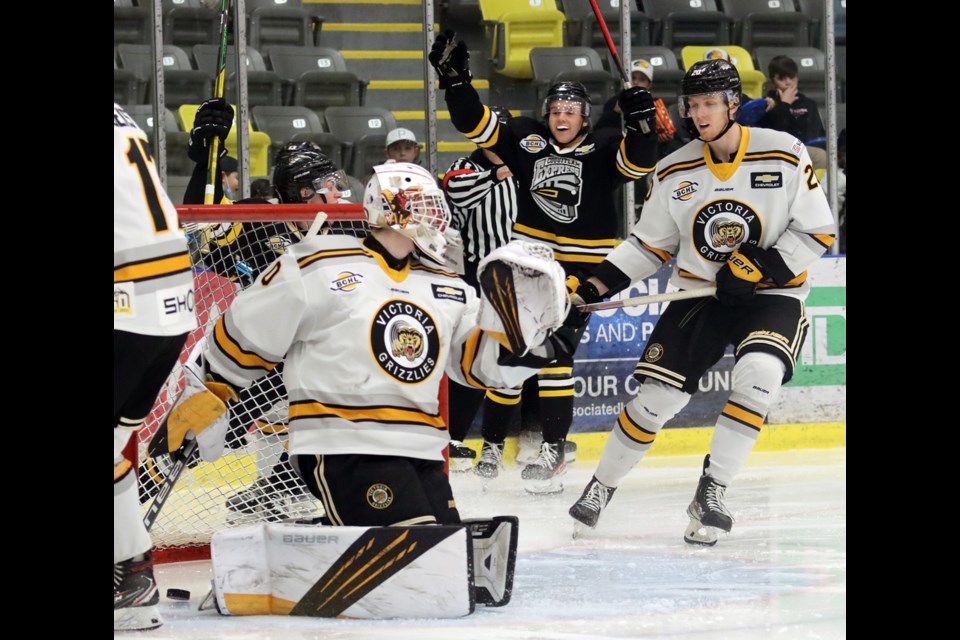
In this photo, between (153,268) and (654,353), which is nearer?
(153,268)

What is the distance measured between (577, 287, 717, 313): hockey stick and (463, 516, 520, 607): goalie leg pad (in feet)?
2.59

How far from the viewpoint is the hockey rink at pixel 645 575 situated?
2.70m

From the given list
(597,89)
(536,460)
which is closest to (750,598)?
(536,460)

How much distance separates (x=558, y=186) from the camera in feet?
16.2

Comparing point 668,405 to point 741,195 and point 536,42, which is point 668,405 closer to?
point 741,195

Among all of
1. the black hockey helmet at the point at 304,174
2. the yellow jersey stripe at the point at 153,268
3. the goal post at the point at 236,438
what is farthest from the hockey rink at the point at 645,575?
the black hockey helmet at the point at 304,174

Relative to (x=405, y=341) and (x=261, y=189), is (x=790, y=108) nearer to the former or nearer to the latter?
(x=261, y=189)

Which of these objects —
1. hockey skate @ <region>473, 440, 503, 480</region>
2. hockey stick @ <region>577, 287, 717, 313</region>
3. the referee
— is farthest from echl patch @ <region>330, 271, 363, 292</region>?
hockey skate @ <region>473, 440, 503, 480</region>

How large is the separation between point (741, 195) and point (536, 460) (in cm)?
130

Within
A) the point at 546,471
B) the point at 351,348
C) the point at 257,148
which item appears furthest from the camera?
the point at 257,148

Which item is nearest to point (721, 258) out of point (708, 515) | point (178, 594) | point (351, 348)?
point (708, 515)

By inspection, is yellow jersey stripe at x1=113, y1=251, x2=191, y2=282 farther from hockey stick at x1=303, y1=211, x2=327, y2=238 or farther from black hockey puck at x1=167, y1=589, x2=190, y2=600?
black hockey puck at x1=167, y1=589, x2=190, y2=600

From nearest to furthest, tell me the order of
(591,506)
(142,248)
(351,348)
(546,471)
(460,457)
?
1. (142,248)
2. (351,348)
3. (591,506)
4. (546,471)
5. (460,457)

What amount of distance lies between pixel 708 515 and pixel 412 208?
51.6 inches
